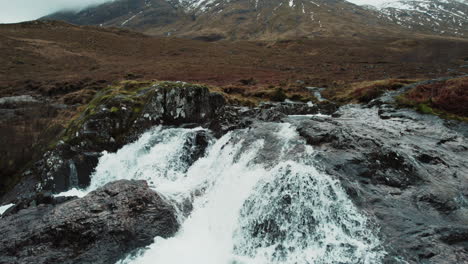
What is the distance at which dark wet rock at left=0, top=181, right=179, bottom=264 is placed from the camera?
1087 centimetres

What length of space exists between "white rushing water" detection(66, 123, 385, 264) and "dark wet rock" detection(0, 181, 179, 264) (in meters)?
0.85

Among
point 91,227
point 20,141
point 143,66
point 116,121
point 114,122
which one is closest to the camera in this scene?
point 91,227

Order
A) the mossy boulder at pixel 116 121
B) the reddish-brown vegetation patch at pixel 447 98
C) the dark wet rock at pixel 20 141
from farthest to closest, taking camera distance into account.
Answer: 1. the reddish-brown vegetation patch at pixel 447 98
2. the mossy boulder at pixel 116 121
3. the dark wet rock at pixel 20 141

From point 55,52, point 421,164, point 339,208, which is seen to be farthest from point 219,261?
point 55,52

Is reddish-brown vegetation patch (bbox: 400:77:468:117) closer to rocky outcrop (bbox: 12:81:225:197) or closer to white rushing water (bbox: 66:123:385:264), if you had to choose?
white rushing water (bbox: 66:123:385:264)

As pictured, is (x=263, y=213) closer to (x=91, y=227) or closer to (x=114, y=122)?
(x=91, y=227)

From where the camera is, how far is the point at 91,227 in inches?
457

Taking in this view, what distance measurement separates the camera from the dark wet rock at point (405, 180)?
998 cm

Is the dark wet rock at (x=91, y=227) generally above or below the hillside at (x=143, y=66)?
below

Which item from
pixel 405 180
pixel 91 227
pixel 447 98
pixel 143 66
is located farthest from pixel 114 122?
pixel 143 66

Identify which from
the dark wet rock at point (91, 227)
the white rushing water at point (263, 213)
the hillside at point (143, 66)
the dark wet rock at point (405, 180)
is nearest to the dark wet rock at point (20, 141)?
the hillside at point (143, 66)

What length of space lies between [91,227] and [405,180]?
14.3 meters

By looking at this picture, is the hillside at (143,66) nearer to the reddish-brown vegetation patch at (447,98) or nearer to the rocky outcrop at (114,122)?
the rocky outcrop at (114,122)

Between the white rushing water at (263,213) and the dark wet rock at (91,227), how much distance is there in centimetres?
85
